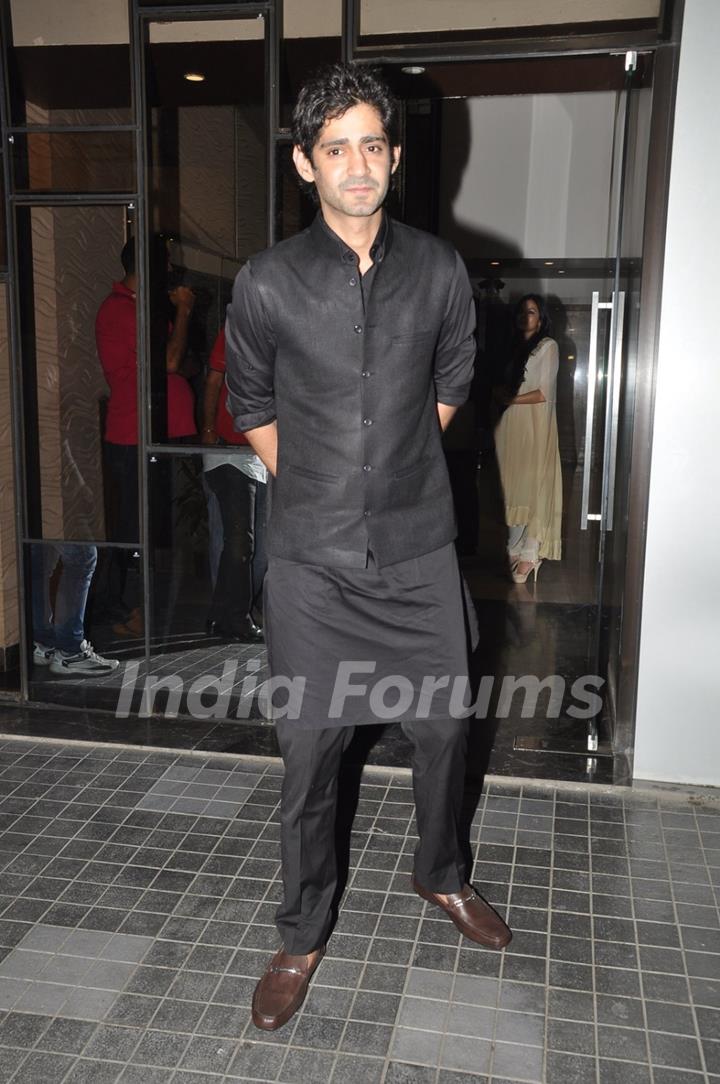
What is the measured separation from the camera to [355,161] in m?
2.16

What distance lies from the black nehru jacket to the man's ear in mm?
109

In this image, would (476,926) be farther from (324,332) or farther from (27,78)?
(27,78)

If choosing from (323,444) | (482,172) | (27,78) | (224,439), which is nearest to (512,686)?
(224,439)

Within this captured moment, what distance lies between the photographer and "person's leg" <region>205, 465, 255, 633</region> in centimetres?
377

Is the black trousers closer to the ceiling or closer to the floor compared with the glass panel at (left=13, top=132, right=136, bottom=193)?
closer to the floor

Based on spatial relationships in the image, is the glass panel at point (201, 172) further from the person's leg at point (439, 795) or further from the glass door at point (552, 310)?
the person's leg at point (439, 795)

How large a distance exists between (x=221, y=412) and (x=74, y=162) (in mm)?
1051

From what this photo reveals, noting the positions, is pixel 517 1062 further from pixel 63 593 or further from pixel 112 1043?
pixel 63 593

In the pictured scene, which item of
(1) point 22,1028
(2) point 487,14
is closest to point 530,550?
(2) point 487,14

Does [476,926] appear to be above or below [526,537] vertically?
below

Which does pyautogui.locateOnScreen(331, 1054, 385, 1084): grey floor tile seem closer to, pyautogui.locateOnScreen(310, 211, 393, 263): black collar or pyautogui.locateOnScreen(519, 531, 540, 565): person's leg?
pyautogui.locateOnScreen(310, 211, 393, 263): black collar

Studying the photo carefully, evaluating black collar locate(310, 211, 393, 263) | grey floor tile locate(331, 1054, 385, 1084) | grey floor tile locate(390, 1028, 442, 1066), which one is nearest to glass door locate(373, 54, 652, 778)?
black collar locate(310, 211, 393, 263)

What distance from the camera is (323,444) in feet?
7.40

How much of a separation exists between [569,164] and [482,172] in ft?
2.37
